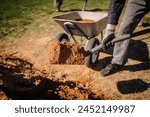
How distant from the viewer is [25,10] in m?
10.1

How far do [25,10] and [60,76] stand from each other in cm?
589

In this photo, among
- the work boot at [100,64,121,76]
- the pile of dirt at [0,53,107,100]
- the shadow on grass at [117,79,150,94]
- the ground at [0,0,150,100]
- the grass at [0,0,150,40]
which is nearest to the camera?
the pile of dirt at [0,53,107,100]

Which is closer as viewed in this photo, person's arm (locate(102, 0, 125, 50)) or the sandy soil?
the sandy soil

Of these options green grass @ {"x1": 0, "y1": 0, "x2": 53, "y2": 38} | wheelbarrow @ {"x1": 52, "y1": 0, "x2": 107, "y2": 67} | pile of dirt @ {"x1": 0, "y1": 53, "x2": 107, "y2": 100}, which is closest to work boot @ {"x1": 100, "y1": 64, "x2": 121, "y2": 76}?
wheelbarrow @ {"x1": 52, "y1": 0, "x2": 107, "y2": 67}

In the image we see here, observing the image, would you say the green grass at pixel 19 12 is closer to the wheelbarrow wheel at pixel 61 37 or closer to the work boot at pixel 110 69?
the wheelbarrow wheel at pixel 61 37

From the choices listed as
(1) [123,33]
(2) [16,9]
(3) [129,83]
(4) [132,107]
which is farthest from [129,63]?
(2) [16,9]

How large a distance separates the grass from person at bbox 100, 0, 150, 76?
353 cm

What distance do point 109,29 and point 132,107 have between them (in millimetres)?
1683

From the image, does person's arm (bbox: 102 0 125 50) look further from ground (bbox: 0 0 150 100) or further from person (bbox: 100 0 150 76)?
ground (bbox: 0 0 150 100)

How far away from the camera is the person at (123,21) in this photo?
13.7 feet

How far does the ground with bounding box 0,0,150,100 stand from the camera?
12.8ft

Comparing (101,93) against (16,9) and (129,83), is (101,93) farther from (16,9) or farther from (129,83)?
(16,9)

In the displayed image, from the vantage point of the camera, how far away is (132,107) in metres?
3.38

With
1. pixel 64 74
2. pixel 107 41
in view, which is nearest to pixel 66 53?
pixel 64 74
